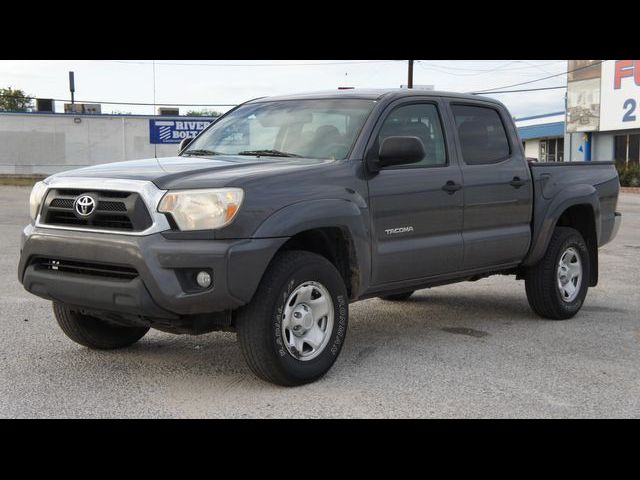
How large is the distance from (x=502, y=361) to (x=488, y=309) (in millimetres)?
2229

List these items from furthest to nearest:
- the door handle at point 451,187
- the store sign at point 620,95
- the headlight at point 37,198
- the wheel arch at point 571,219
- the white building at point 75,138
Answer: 1. the white building at point 75,138
2. the store sign at point 620,95
3. the wheel arch at point 571,219
4. the door handle at point 451,187
5. the headlight at point 37,198

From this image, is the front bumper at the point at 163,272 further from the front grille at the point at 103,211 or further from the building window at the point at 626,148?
the building window at the point at 626,148

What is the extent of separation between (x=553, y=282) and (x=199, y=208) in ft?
12.9

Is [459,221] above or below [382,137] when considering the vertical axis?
below

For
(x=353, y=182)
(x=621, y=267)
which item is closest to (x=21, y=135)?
(x=621, y=267)

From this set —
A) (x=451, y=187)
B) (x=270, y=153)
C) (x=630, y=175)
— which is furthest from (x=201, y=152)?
(x=630, y=175)

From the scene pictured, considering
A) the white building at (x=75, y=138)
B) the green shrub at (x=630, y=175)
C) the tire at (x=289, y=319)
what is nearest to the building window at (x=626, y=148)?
the green shrub at (x=630, y=175)

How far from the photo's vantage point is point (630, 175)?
3350cm

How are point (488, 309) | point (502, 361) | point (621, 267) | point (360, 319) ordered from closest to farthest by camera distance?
1. point (502, 361)
2. point (360, 319)
3. point (488, 309)
4. point (621, 267)

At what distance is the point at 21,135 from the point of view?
48.8 metres

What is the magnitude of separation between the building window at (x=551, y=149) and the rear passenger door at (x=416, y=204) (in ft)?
141

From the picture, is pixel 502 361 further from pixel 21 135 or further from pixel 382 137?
pixel 21 135

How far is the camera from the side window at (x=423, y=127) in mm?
6047

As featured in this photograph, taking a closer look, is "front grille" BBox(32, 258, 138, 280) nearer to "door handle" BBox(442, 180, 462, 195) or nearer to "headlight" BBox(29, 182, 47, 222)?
"headlight" BBox(29, 182, 47, 222)
